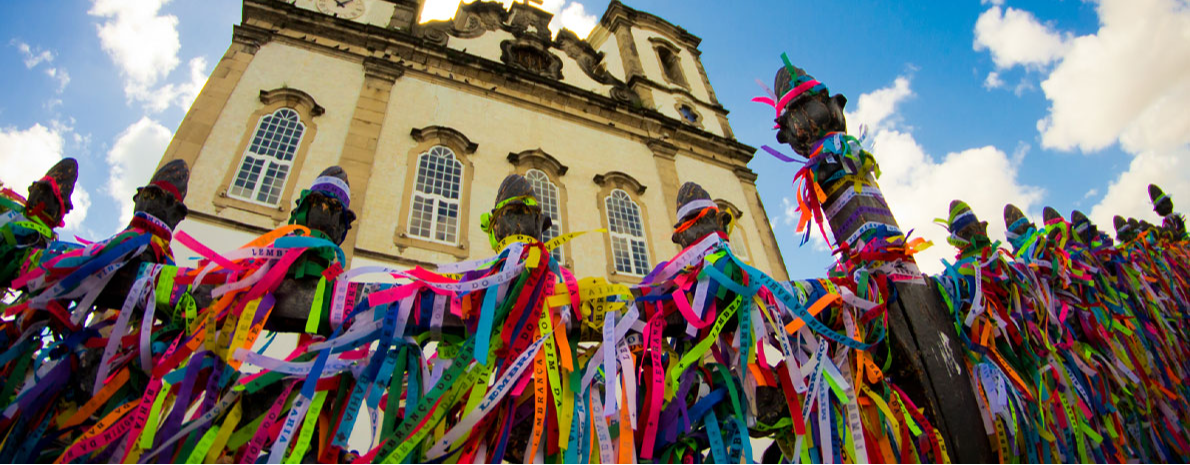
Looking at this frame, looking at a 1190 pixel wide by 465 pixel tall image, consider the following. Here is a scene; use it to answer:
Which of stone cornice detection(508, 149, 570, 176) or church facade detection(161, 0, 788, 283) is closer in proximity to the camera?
church facade detection(161, 0, 788, 283)

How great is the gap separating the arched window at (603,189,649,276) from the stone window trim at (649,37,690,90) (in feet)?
27.7

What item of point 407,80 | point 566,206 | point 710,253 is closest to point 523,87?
point 407,80

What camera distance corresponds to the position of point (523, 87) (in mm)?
11859

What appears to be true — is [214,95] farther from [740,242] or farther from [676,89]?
[676,89]

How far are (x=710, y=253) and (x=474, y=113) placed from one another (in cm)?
→ 947

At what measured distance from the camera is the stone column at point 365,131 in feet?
25.5

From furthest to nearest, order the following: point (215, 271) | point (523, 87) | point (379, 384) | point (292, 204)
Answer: point (523, 87)
point (292, 204)
point (215, 271)
point (379, 384)

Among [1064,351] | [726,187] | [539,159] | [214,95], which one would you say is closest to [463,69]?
[539,159]

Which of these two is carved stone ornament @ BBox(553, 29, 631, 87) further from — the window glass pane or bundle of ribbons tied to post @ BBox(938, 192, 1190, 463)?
bundle of ribbons tied to post @ BBox(938, 192, 1190, 463)

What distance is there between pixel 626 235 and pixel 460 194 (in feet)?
11.2

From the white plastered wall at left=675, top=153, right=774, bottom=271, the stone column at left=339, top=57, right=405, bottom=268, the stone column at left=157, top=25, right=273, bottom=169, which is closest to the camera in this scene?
the stone column at left=157, top=25, right=273, bottom=169

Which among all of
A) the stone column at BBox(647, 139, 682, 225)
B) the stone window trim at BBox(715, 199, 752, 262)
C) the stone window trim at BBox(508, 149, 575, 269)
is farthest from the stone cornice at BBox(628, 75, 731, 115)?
the stone window trim at BBox(508, 149, 575, 269)

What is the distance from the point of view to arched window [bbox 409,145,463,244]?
8.24 metres

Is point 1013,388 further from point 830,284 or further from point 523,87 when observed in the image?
point 523,87
